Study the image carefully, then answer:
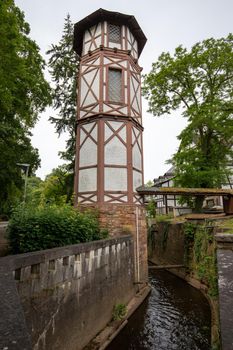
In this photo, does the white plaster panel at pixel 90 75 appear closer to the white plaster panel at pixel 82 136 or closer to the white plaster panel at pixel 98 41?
the white plaster panel at pixel 98 41

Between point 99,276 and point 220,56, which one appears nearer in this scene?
point 99,276

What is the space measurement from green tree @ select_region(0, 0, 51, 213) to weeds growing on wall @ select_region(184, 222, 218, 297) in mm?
9083

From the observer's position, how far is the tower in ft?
31.6

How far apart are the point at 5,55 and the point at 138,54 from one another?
8675 mm

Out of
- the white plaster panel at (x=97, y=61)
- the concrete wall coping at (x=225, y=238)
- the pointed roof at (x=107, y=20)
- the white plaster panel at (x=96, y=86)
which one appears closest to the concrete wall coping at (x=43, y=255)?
the concrete wall coping at (x=225, y=238)

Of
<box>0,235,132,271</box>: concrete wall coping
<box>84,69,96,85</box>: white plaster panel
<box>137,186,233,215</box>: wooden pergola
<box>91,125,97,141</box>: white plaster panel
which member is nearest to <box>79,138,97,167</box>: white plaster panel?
<box>91,125,97,141</box>: white plaster panel

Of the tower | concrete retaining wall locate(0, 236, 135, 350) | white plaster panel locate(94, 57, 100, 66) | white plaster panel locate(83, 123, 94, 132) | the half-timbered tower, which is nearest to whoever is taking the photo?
concrete retaining wall locate(0, 236, 135, 350)

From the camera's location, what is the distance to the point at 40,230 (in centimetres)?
549

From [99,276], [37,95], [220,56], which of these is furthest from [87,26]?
[99,276]

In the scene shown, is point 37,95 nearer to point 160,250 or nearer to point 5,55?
point 5,55

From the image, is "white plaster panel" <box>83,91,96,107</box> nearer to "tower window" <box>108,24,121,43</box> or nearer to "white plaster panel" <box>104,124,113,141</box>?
"white plaster panel" <box>104,124,113,141</box>

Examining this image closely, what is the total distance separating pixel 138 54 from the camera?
43.5 feet

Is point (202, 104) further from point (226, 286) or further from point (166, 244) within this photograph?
point (226, 286)

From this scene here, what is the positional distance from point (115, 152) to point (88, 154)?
4.08 ft
